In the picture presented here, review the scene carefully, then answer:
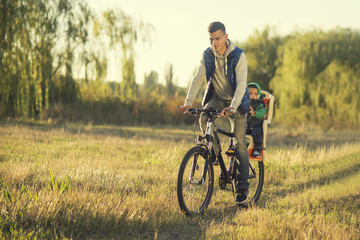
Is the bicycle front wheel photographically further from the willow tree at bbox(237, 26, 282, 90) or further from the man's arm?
the willow tree at bbox(237, 26, 282, 90)

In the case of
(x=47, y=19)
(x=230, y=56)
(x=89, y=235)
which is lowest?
(x=89, y=235)

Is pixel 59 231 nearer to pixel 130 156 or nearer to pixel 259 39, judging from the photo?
pixel 130 156

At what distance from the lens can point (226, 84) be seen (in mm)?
5180

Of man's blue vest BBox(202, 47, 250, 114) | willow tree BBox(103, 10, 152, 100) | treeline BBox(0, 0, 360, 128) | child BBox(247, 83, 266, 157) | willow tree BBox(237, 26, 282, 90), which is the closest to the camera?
man's blue vest BBox(202, 47, 250, 114)

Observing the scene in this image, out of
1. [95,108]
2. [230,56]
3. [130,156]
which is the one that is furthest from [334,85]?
[230,56]

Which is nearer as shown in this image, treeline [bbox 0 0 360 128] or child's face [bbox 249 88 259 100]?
child's face [bbox 249 88 259 100]

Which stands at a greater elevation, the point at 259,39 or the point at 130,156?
the point at 259,39

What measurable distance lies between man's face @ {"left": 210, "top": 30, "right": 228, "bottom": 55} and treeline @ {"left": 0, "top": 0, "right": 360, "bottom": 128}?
1353cm

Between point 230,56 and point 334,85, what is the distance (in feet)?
70.9

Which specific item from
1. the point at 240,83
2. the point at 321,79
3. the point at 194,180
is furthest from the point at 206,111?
the point at 321,79

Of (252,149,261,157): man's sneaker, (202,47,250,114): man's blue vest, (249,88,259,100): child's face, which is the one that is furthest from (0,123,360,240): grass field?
(249,88,259,100): child's face

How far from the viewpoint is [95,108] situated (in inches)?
893

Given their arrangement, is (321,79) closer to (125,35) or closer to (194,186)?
(125,35)

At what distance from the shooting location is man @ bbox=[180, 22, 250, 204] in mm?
4875
